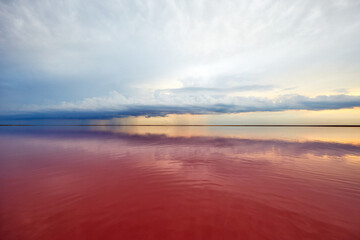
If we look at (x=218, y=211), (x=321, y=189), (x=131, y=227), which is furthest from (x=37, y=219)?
(x=321, y=189)

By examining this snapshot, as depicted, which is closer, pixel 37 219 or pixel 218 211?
pixel 37 219

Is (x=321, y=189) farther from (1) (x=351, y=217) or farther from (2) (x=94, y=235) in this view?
(2) (x=94, y=235)

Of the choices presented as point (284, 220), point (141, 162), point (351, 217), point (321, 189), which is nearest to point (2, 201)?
point (141, 162)

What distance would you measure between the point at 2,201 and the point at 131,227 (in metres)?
5.40

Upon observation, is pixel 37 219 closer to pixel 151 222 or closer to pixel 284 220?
pixel 151 222

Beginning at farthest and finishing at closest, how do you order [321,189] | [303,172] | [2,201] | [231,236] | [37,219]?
[303,172] → [321,189] → [2,201] → [37,219] → [231,236]

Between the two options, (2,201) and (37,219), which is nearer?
(37,219)

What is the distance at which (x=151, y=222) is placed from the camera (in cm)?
442

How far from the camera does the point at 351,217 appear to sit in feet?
15.3

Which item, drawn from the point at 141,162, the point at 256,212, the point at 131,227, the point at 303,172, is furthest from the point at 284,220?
the point at 141,162

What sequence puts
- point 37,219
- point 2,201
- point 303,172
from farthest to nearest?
point 303,172
point 2,201
point 37,219

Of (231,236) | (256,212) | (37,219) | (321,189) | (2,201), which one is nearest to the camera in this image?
(231,236)

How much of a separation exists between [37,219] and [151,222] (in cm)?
345

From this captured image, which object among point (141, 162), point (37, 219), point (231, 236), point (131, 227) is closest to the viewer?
point (231, 236)
